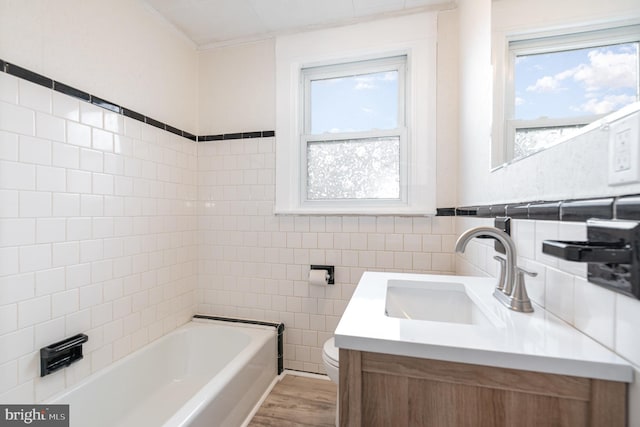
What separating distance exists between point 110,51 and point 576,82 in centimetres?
213

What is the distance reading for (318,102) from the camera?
2172mm

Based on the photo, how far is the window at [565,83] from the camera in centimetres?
55

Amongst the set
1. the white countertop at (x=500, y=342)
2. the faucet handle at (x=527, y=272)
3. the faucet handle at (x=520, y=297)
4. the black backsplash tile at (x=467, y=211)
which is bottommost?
the white countertop at (x=500, y=342)

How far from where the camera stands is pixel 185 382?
1881 mm

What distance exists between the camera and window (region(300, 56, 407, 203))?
202 centimetres

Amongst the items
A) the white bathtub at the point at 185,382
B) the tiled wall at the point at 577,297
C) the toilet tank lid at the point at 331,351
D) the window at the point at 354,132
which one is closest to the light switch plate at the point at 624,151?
the tiled wall at the point at 577,297

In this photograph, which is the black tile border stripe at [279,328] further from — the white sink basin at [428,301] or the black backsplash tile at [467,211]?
the black backsplash tile at [467,211]

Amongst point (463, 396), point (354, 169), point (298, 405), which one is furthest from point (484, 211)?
point (298, 405)

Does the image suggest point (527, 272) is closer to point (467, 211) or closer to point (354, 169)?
point (467, 211)

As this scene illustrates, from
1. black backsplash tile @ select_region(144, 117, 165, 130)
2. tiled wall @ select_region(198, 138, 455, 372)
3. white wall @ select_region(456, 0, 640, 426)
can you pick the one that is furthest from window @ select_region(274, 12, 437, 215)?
black backsplash tile @ select_region(144, 117, 165, 130)

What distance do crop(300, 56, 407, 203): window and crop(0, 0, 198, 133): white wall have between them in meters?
0.96

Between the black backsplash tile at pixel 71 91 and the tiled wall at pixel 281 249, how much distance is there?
0.88 meters

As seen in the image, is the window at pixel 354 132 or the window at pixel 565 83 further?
the window at pixel 354 132

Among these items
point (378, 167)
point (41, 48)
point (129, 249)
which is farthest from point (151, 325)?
point (378, 167)
